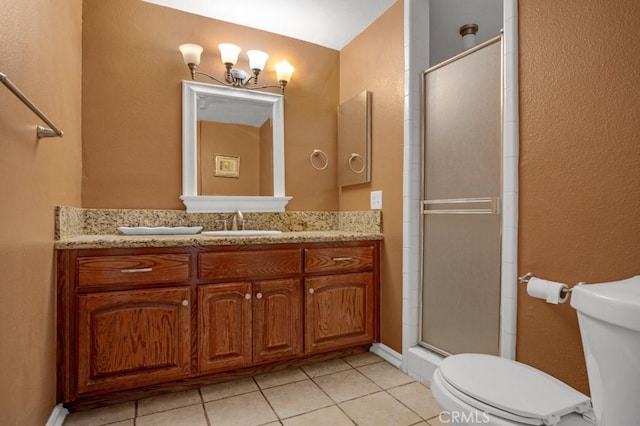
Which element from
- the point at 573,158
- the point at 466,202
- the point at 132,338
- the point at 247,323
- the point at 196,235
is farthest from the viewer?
the point at 196,235

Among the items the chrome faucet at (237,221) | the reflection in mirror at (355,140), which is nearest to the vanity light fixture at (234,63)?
the reflection in mirror at (355,140)

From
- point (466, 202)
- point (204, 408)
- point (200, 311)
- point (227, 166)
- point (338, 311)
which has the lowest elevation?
point (204, 408)

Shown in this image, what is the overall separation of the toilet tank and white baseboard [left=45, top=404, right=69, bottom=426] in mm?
1982

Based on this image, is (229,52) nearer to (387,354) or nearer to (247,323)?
(247,323)

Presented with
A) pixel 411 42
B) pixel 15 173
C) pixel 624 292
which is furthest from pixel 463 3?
pixel 15 173

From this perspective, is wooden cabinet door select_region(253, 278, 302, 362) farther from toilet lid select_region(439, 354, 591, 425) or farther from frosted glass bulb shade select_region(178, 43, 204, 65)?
frosted glass bulb shade select_region(178, 43, 204, 65)

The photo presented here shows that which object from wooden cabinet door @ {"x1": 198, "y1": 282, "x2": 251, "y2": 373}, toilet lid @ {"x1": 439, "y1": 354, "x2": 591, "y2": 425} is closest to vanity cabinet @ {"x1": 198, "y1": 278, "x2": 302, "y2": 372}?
wooden cabinet door @ {"x1": 198, "y1": 282, "x2": 251, "y2": 373}

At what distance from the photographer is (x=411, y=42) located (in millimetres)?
2082

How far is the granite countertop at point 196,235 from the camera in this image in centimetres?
164

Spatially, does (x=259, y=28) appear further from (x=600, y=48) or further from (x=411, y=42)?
(x=600, y=48)

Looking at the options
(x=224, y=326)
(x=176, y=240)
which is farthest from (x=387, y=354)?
(x=176, y=240)

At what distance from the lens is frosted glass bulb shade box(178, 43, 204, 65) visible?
221 cm

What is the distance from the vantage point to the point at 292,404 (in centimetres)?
172

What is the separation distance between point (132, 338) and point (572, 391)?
179 cm
